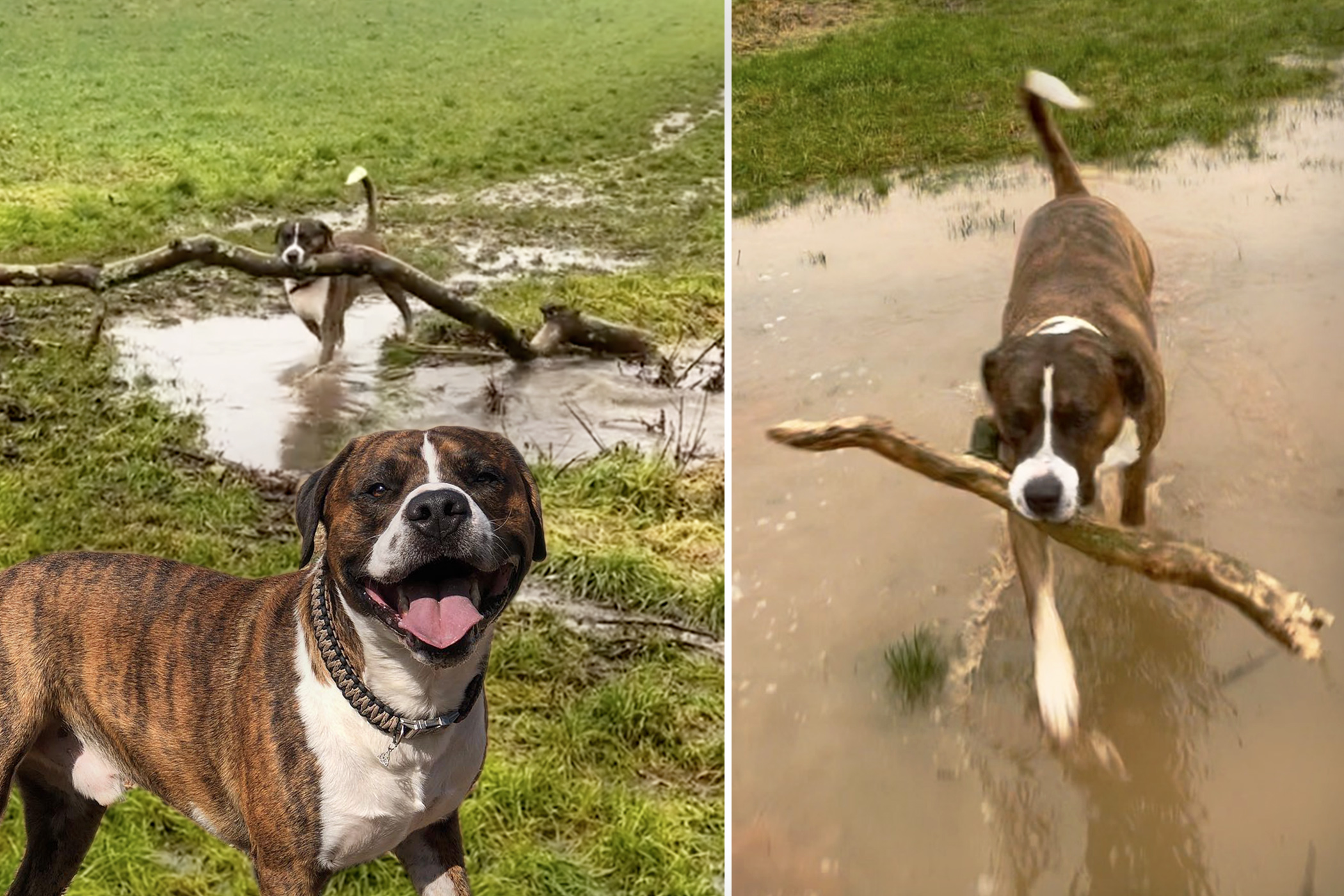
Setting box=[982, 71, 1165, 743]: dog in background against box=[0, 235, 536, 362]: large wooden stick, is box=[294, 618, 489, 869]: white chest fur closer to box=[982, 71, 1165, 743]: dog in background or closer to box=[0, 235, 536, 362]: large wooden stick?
box=[0, 235, 536, 362]: large wooden stick

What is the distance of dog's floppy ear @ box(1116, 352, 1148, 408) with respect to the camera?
2176 millimetres

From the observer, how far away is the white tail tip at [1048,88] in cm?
247

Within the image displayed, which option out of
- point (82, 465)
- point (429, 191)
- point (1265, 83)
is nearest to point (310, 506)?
point (82, 465)

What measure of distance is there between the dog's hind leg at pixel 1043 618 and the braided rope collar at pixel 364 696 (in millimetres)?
1046

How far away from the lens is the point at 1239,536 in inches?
97.1

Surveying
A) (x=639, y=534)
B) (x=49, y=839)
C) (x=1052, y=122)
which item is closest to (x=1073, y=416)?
(x=1052, y=122)

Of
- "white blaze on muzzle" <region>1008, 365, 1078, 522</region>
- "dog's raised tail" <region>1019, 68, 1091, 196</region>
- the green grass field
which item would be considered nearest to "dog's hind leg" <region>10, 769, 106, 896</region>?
the green grass field

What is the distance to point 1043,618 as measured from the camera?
2287 millimetres

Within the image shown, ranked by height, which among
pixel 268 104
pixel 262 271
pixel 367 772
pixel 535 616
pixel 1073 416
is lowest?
pixel 535 616

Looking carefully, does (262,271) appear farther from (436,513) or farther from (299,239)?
(436,513)

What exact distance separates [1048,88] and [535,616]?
143 cm

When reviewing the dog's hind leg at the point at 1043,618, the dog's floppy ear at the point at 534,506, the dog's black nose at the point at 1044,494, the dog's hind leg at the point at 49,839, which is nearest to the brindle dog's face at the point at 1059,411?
the dog's black nose at the point at 1044,494

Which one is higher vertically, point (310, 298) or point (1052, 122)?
point (1052, 122)

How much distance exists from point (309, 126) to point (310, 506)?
2.91ft
